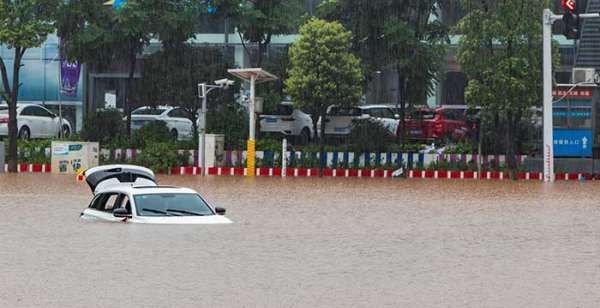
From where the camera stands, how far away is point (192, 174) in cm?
4372

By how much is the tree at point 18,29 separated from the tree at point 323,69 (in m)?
8.71

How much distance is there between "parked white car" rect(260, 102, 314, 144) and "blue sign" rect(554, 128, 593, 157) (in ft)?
35.6

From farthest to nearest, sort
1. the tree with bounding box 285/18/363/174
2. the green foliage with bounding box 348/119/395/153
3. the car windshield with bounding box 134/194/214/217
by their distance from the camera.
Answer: the green foliage with bounding box 348/119/395/153 < the tree with bounding box 285/18/363/174 < the car windshield with bounding box 134/194/214/217

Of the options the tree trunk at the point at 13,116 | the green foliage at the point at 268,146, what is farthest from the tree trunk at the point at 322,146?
the tree trunk at the point at 13,116

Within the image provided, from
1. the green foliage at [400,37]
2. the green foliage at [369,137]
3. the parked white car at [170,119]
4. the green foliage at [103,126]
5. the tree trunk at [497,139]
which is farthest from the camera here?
the parked white car at [170,119]

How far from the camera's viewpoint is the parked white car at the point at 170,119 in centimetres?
5097

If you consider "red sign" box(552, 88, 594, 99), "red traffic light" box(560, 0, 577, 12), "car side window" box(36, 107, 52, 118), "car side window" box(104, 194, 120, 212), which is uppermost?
"red traffic light" box(560, 0, 577, 12)

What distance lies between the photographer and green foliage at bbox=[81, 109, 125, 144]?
48344 millimetres

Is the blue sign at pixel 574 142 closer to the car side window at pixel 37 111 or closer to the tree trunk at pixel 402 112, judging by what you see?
the tree trunk at pixel 402 112

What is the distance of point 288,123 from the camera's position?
4950 centimetres

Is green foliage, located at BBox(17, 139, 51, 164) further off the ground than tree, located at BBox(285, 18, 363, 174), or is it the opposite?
tree, located at BBox(285, 18, 363, 174)

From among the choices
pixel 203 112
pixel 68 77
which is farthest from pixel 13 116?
pixel 68 77

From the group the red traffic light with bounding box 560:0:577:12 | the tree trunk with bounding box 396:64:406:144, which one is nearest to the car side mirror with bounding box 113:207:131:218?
the red traffic light with bounding box 560:0:577:12

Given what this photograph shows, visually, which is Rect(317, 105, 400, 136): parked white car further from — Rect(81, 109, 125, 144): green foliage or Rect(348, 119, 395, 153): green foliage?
Rect(81, 109, 125, 144): green foliage
